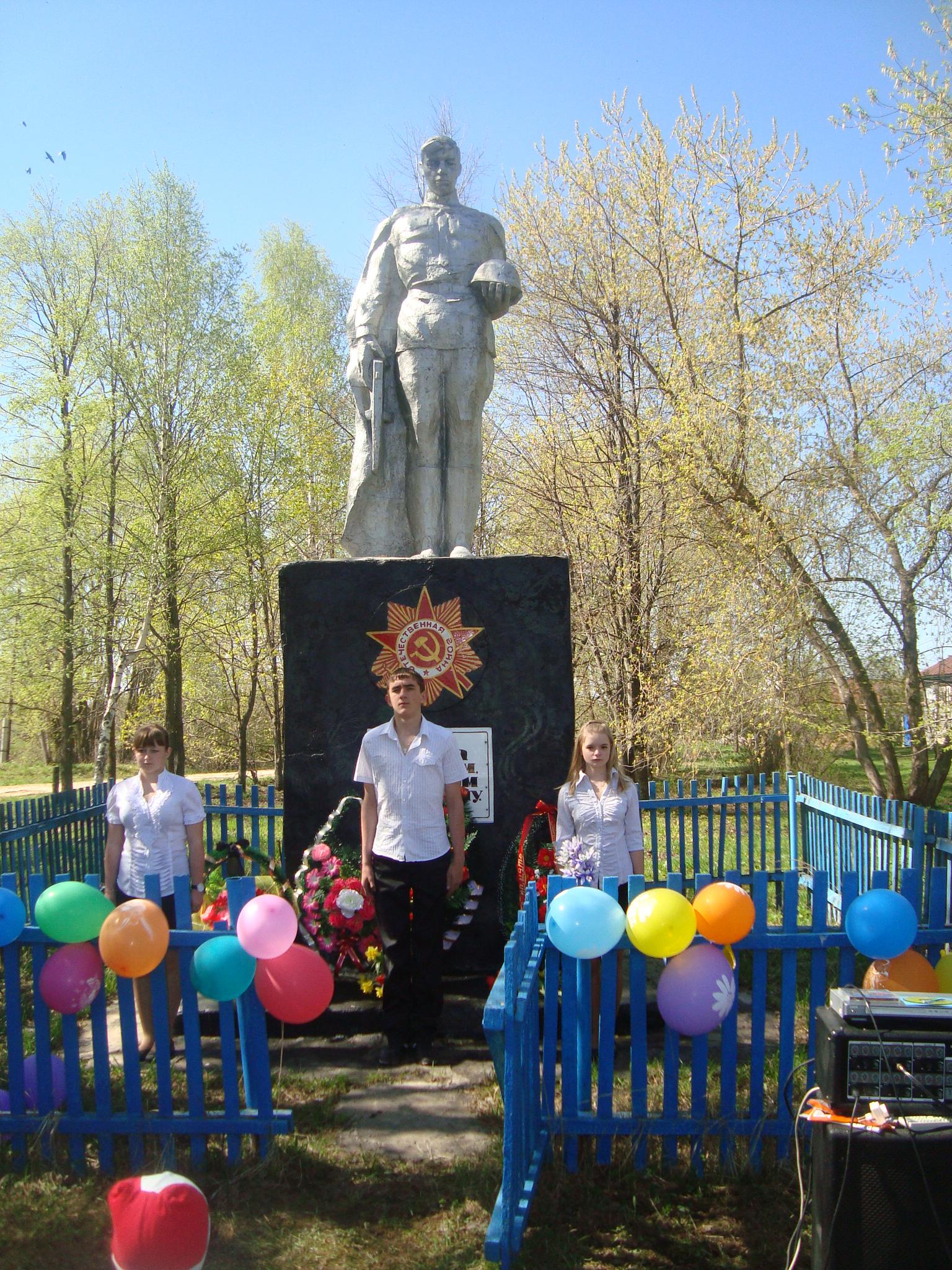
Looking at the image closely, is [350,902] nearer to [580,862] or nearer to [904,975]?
Result: [580,862]

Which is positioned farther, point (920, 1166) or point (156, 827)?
point (156, 827)

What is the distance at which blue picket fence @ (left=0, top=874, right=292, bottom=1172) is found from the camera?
3.13 meters

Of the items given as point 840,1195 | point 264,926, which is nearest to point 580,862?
point 264,926

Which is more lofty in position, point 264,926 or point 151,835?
point 151,835

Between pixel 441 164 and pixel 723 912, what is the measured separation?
4471 mm

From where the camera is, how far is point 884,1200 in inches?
83.6

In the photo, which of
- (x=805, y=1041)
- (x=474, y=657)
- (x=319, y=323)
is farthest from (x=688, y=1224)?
(x=319, y=323)

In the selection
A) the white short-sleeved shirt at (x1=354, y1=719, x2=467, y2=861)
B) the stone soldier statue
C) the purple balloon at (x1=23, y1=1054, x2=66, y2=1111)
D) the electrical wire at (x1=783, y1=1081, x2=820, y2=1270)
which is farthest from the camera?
the stone soldier statue

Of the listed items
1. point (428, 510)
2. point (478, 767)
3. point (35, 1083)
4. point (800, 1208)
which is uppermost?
point (428, 510)

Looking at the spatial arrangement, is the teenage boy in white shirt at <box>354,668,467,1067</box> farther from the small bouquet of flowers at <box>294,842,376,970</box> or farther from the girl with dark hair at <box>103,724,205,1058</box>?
the girl with dark hair at <box>103,724,205,1058</box>

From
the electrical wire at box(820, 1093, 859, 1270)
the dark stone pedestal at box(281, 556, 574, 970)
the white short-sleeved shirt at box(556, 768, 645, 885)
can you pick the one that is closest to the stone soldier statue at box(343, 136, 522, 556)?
the dark stone pedestal at box(281, 556, 574, 970)

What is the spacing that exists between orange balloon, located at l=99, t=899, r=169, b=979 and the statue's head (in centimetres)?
435

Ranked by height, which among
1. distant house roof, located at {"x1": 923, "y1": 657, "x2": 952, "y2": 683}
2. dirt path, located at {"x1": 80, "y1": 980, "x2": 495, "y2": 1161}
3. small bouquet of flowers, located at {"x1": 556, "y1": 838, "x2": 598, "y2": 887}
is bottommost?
dirt path, located at {"x1": 80, "y1": 980, "x2": 495, "y2": 1161}

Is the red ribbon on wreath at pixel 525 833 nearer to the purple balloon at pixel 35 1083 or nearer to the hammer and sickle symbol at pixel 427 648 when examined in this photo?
the hammer and sickle symbol at pixel 427 648
